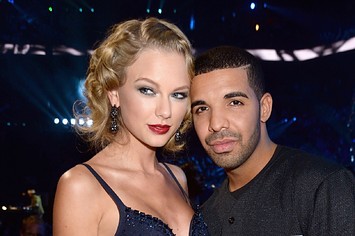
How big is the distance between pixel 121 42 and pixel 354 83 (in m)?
9.71

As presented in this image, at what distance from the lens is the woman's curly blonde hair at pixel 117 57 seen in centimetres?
244

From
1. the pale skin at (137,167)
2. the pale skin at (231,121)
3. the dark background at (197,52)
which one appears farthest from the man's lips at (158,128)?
the dark background at (197,52)

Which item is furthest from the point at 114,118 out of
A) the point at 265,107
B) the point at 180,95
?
the point at 265,107

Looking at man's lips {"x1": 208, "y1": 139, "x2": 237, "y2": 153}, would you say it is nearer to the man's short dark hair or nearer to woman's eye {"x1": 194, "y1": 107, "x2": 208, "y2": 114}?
woman's eye {"x1": 194, "y1": 107, "x2": 208, "y2": 114}

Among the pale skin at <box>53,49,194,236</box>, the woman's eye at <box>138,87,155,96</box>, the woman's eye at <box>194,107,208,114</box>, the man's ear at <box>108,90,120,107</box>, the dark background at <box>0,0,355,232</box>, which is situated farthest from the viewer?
the dark background at <box>0,0,355,232</box>

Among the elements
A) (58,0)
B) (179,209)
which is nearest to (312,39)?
(58,0)

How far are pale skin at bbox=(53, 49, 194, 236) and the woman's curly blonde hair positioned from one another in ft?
0.15

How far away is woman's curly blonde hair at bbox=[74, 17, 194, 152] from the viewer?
2.44m

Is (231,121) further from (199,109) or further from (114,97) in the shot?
(114,97)

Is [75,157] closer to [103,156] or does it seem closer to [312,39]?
[312,39]

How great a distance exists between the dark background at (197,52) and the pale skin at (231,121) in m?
4.94

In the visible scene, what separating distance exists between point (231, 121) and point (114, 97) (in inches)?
26.7

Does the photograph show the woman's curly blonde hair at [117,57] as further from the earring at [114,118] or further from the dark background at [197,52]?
the dark background at [197,52]

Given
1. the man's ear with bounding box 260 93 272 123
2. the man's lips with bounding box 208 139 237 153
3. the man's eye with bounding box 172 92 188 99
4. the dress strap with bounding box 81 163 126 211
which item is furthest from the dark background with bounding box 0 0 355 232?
the dress strap with bounding box 81 163 126 211
